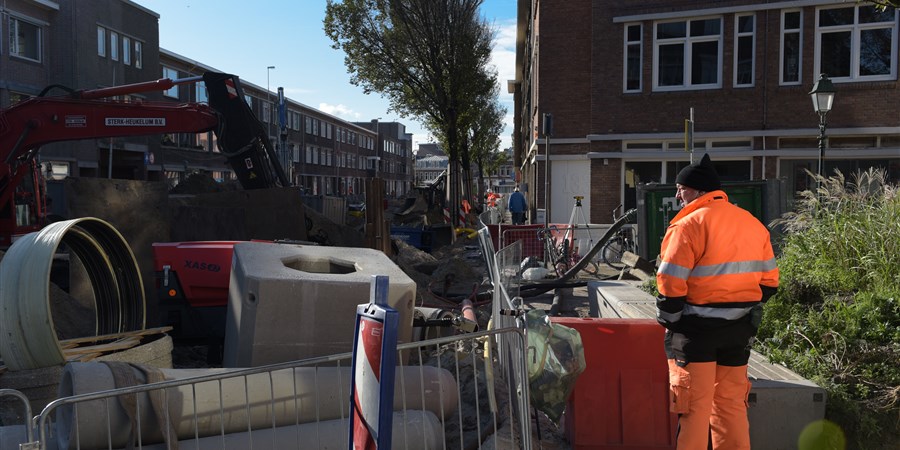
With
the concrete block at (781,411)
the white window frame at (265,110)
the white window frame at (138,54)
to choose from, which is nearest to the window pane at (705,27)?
the concrete block at (781,411)

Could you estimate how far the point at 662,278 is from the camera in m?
4.15

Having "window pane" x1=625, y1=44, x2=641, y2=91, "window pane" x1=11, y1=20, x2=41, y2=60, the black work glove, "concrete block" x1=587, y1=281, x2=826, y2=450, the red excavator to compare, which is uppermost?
"window pane" x1=11, y1=20, x2=41, y2=60

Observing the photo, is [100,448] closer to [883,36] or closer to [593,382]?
[593,382]

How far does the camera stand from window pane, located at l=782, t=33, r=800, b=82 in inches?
746

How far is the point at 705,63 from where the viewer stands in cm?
1961

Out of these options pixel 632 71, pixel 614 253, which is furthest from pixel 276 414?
pixel 632 71

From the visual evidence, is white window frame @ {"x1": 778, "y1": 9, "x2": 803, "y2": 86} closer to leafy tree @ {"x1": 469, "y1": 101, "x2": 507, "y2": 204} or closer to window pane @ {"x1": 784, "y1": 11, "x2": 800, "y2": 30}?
window pane @ {"x1": 784, "y1": 11, "x2": 800, "y2": 30}

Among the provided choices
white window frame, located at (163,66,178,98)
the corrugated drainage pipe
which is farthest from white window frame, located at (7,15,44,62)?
the corrugated drainage pipe

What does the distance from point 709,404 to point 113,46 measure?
40.1 metres

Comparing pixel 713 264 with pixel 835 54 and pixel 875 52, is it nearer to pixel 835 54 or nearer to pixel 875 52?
pixel 835 54

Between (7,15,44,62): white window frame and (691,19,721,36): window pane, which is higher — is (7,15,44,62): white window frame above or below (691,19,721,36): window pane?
above

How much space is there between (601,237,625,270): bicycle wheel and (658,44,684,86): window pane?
6823 mm

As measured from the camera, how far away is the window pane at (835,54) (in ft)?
61.3

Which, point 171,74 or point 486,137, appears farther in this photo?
point 486,137
